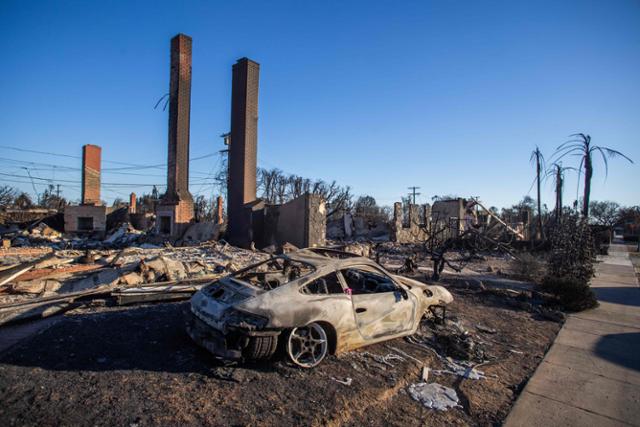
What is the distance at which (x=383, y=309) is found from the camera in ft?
15.7

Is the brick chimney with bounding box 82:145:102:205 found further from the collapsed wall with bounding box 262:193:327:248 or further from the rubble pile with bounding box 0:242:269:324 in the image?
the collapsed wall with bounding box 262:193:327:248

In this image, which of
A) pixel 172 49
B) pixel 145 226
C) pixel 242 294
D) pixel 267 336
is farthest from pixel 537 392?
pixel 145 226

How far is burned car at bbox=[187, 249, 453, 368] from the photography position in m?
3.79

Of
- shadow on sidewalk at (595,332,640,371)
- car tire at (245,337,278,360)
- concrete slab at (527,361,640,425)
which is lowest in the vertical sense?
shadow on sidewalk at (595,332,640,371)

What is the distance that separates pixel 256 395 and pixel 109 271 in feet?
23.5

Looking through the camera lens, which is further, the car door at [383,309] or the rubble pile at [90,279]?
the rubble pile at [90,279]

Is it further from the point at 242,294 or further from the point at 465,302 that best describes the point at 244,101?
the point at 242,294

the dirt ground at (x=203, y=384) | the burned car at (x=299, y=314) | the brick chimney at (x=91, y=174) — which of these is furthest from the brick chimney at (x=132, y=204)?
the burned car at (x=299, y=314)

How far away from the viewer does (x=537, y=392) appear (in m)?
4.02

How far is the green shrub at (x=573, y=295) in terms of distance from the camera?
315 inches

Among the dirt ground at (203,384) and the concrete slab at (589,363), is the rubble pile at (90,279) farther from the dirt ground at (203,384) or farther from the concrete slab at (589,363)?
the concrete slab at (589,363)

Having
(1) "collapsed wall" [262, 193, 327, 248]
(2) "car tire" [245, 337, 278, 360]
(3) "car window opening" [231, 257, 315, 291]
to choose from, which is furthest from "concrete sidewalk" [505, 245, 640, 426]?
(1) "collapsed wall" [262, 193, 327, 248]

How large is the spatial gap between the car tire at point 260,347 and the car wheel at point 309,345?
0.26 m

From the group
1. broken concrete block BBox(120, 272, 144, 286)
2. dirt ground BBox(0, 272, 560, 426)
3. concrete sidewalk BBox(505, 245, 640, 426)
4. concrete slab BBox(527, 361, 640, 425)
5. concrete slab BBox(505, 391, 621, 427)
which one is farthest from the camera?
broken concrete block BBox(120, 272, 144, 286)
